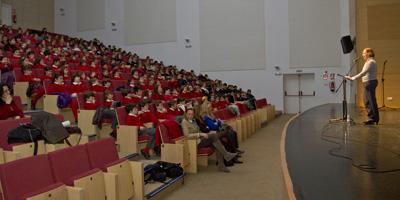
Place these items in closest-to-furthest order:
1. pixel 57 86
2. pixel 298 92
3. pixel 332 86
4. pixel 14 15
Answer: pixel 57 86 → pixel 332 86 → pixel 298 92 → pixel 14 15

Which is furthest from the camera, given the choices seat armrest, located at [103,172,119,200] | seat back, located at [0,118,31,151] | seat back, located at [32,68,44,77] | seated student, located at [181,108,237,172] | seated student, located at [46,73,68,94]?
seat back, located at [32,68,44,77]

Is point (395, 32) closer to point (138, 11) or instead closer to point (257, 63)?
point (257, 63)

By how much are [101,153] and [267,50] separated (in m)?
7.28

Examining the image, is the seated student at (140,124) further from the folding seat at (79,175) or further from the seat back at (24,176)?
the seat back at (24,176)

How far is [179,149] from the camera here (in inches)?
123

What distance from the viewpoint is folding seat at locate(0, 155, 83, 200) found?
5.42 ft

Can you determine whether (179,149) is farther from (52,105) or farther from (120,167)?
(52,105)

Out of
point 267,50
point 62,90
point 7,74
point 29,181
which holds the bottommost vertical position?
point 29,181

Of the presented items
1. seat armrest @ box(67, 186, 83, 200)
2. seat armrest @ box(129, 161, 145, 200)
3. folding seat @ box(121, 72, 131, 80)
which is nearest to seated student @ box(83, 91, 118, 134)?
seat armrest @ box(129, 161, 145, 200)

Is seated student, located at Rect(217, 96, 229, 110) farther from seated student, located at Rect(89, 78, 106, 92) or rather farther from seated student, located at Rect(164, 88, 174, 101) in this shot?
seated student, located at Rect(89, 78, 106, 92)

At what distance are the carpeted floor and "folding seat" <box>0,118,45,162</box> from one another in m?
1.03

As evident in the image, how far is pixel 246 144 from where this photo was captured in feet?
15.8

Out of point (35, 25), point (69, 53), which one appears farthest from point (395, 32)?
point (35, 25)

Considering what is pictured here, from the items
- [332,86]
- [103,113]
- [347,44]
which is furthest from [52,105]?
[332,86]
